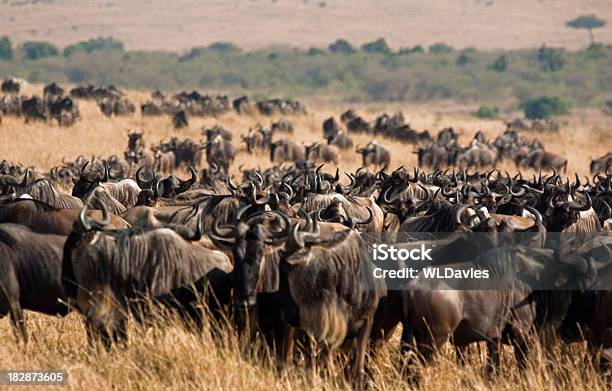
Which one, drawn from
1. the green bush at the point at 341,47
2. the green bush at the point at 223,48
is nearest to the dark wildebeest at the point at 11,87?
the green bush at the point at 341,47

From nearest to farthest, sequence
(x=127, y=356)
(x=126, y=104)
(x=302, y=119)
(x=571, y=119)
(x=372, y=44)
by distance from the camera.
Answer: (x=127, y=356)
(x=126, y=104)
(x=302, y=119)
(x=571, y=119)
(x=372, y=44)

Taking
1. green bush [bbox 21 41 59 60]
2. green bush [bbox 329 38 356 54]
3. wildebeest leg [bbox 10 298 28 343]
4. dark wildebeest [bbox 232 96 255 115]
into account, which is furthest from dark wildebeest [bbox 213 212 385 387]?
green bush [bbox 329 38 356 54]

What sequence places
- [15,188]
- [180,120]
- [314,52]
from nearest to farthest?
[15,188] → [180,120] → [314,52]

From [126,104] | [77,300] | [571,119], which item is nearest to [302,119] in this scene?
[126,104]

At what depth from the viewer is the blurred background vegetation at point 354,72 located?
267 ft

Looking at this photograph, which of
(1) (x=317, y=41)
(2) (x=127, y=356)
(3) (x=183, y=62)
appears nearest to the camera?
(2) (x=127, y=356)

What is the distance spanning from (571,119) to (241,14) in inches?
3001

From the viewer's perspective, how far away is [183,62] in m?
100

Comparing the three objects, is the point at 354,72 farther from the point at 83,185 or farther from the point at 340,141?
the point at 83,185

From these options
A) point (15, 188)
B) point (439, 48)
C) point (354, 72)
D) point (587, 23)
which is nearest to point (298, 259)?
point (15, 188)

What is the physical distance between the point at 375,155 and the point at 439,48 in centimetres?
8496

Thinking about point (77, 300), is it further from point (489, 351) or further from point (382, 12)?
point (382, 12)

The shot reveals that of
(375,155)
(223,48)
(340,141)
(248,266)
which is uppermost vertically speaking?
(248,266)

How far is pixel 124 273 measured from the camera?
7.42 m
